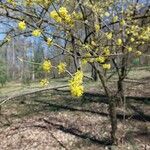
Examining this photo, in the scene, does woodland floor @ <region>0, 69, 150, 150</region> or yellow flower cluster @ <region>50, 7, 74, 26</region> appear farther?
woodland floor @ <region>0, 69, 150, 150</region>

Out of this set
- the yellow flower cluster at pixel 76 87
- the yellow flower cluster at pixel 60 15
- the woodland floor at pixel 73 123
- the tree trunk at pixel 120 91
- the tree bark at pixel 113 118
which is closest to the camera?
the yellow flower cluster at pixel 76 87

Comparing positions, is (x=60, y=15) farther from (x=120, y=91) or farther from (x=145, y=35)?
(x=120, y=91)

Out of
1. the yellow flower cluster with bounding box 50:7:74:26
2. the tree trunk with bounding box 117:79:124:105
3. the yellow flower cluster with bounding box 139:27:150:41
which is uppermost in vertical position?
the yellow flower cluster with bounding box 50:7:74:26

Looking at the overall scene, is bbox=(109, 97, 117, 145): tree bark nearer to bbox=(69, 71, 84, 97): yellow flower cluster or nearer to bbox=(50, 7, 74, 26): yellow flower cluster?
bbox=(50, 7, 74, 26): yellow flower cluster

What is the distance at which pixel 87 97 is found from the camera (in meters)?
14.8

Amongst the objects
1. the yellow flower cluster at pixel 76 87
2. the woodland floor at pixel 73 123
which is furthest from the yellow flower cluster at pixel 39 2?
the woodland floor at pixel 73 123

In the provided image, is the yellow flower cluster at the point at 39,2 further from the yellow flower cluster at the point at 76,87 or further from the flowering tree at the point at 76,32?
the yellow flower cluster at the point at 76,87

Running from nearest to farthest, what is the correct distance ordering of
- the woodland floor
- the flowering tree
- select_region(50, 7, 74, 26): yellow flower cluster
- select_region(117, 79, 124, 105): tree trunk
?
select_region(50, 7, 74, 26): yellow flower cluster, the flowering tree, the woodland floor, select_region(117, 79, 124, 105): tree trunk

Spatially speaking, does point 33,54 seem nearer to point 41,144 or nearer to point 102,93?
point 102,93

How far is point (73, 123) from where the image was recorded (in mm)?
11930

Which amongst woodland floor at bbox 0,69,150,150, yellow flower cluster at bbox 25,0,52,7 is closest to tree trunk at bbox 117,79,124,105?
woodland floor at bbox 0,69,150,150

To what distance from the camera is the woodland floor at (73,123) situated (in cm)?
1055

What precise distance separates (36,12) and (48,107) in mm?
6190

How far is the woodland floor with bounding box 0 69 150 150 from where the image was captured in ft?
34.6
